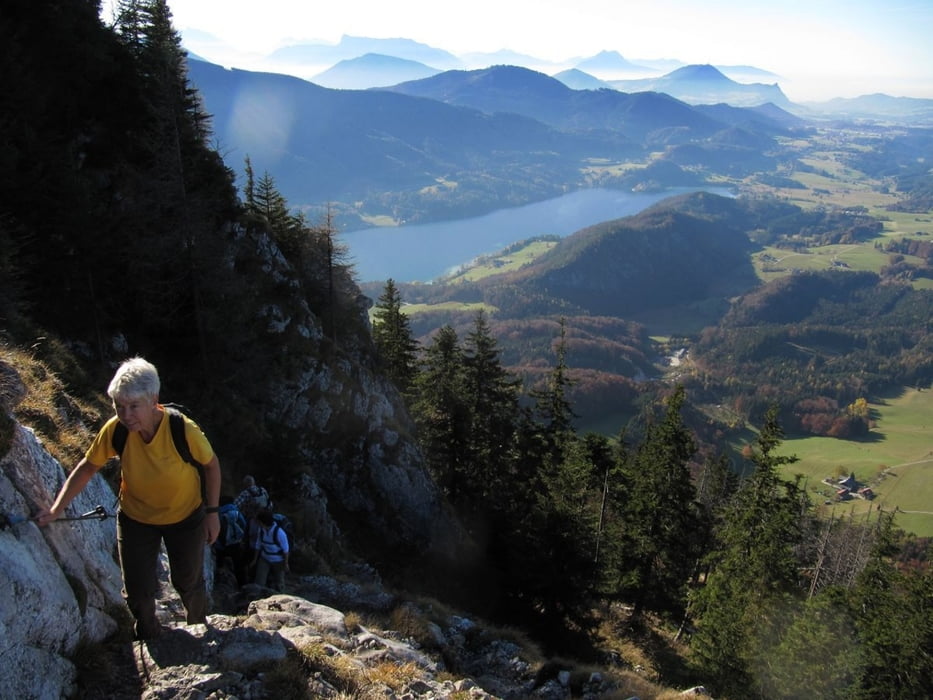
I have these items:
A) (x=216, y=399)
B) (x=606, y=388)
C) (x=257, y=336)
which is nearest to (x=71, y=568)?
(x=216, y=399)

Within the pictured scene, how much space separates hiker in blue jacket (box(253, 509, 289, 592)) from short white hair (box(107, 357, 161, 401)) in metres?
6.91

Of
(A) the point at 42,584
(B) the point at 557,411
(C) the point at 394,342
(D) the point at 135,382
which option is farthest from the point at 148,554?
(C) the point at 394,342

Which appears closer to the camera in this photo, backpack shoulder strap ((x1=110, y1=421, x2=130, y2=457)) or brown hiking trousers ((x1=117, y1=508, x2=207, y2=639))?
backpack shoulder strap ((x1=110, y1=421, x2=130, y2=457))

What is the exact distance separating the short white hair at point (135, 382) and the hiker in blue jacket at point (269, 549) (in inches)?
272

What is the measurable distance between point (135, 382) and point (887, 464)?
169199mm

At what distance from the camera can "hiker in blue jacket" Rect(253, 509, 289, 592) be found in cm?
1114

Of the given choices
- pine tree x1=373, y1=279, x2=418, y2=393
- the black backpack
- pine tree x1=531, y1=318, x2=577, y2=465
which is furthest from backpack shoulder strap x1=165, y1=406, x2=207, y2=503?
pine tree x1=373, y1=279, x2=418, y2=393

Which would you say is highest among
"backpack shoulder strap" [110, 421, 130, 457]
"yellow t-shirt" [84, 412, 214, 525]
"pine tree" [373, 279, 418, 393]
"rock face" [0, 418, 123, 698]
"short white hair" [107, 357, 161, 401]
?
"short white hair" [107, 357, 161, 401]

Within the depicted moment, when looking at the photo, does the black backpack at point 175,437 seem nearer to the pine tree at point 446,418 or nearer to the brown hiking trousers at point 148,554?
the brown hiking trousers at point 148,554

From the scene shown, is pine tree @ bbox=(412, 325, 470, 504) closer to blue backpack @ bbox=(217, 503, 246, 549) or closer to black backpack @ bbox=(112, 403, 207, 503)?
blue backpack @ bbox=(217, 503, 246, 549)

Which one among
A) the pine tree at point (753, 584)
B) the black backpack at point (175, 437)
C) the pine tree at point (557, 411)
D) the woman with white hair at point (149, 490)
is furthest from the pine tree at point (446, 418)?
the black backpack at point (175, 437)

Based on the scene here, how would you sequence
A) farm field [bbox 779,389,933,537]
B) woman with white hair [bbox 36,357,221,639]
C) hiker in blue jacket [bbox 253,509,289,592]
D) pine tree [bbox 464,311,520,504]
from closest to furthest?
woman with white hair [bbox 36,357,221,639]
hiker in blue jacket [bbox 253,509,289,592]
pine tree [bbox 464,311,520,504]
farm field [bbox 779,389,933,537]

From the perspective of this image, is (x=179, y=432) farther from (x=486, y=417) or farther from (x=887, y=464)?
(x=887, y=464)

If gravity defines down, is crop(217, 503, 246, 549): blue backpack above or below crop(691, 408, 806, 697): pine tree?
above
